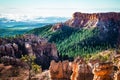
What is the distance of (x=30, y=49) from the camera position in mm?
171500

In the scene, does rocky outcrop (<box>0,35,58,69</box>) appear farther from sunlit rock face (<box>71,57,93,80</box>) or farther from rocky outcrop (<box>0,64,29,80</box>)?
sunlit rock face (<box>71,57,93,80</box>)

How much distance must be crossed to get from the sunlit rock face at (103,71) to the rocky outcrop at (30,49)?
104 m

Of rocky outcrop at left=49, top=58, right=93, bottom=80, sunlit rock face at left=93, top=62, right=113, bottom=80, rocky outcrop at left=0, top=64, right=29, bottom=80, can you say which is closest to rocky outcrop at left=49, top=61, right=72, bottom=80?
rocky outcrop at left=49, top=58, right=93, bottom=80

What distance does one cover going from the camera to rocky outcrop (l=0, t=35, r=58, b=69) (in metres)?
157

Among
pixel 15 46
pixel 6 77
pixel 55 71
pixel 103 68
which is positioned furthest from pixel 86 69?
pixel 15 46

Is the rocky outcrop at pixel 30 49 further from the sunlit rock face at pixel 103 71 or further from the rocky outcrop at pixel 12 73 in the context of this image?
the sunlit rock face at pixel 103 71

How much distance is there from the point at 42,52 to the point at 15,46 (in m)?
18.9

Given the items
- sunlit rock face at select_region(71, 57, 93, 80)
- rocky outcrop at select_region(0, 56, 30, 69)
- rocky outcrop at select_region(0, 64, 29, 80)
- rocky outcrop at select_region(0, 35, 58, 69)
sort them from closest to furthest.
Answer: sunlit rock face at select_region(71, 57, 93, 80) < rocky outcrop at select_region(0, 64, 29, 80) < rocky outcrop at select_region(0, 56, 30, 69) < rocky outcrop at select_region(0, 35, 58, 69)

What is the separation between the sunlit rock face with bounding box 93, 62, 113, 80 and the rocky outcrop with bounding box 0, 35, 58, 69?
340ft

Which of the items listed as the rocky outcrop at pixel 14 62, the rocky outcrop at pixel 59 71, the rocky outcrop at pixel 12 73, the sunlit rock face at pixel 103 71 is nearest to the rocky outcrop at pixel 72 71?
the rocky outcrop at pixel 59 71

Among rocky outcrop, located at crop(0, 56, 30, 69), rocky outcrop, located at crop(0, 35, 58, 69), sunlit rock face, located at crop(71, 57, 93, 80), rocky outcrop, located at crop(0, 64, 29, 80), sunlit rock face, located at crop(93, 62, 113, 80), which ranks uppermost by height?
sunlit rock face, located at crop(93, 62, 113, 80)

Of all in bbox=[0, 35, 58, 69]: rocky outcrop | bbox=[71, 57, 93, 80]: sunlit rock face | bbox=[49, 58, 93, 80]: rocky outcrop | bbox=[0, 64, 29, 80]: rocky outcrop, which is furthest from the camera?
bbox=[0, 35, 58, 69]: rocky outcrop

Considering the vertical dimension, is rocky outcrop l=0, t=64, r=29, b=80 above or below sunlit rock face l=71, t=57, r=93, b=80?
below

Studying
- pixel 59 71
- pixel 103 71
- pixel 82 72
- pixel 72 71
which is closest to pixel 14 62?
pixel 72 71
